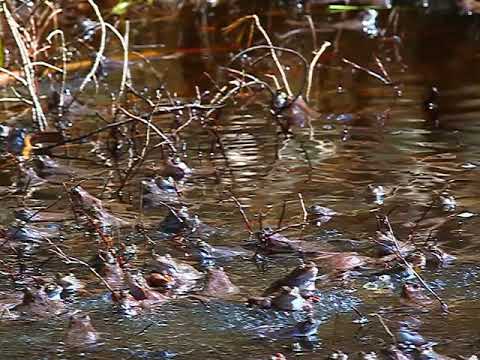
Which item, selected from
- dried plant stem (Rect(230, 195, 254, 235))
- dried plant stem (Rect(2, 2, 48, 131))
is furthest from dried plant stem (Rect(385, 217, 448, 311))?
dried plant stem (Rect(2, 2, 48, 131))

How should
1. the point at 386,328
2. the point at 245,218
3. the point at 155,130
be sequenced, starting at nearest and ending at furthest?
the point at 386,328, the point at 245,218, the point at 155,130

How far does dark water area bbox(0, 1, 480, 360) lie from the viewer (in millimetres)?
2184

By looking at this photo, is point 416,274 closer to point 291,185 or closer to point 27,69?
point 291,185

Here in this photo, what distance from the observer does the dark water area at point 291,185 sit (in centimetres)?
218

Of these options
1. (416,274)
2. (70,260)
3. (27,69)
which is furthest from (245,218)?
(27,69)

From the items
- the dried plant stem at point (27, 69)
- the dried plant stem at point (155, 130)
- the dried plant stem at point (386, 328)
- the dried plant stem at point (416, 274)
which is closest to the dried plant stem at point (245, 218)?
the dried plant stem at point (416, 274)

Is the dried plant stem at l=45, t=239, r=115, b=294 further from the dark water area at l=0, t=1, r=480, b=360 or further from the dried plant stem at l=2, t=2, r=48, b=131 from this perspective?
the dried plant stem at l=2, t=2, r=48, b=131

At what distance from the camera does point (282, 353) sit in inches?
82.0

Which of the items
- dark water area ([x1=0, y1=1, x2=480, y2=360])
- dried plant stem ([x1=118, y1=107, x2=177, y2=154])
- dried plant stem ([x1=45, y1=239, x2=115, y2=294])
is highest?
dried plant stem ([x1=118, y1=107, x2=177, y2=154])

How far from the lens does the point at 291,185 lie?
123 inches

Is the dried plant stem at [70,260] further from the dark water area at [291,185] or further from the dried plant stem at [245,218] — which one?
the dried plant stem at [245,218]

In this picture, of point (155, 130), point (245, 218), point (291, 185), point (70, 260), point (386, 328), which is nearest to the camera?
point (386, 328)

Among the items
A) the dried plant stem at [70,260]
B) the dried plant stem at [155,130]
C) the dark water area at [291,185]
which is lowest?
the dark water area at [291,185]

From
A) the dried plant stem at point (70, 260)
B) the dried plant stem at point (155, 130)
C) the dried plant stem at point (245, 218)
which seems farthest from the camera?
the dried plant stem at point (155, 130)
